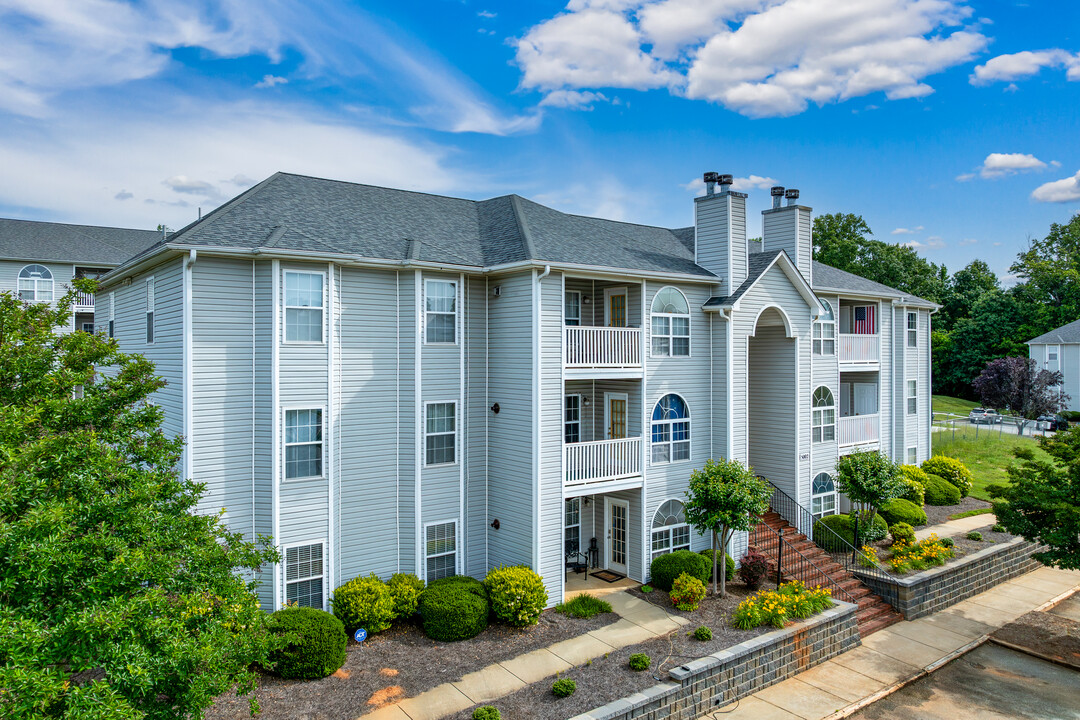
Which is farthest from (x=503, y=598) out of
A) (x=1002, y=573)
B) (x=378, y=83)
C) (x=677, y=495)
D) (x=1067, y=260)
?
(x=1067, y=260)

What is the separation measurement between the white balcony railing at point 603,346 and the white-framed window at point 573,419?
8.10ft

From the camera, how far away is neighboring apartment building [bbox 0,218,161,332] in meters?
33.5

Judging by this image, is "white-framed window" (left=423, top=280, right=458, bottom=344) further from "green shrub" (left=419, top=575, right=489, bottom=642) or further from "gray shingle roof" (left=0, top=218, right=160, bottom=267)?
"gray shingle roof" (left=0, top=218, right=160, bottom=267)

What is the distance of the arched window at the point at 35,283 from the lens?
1329 inches

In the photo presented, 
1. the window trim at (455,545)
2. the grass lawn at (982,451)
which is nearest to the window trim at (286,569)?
the window trim at (455,545)

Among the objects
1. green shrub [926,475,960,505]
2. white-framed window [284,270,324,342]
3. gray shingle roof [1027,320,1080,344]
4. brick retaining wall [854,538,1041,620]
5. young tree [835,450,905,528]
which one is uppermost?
gray shingle roof [1027,320,1080,344]

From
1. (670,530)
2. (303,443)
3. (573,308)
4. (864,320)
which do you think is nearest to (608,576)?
(670,530)

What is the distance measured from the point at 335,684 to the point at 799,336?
16.8 meters

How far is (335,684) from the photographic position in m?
12.0

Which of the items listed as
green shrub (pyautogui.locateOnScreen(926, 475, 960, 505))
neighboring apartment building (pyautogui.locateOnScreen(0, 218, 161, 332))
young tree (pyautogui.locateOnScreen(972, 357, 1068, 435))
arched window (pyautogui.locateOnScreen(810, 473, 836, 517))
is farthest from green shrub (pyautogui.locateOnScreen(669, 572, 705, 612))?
young tree (pyautogui.locateOnScreen(972, 357, 1068, 435))

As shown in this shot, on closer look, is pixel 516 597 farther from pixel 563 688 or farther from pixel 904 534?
pixel 904 534

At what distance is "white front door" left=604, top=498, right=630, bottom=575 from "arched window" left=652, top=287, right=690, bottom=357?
4595 mm

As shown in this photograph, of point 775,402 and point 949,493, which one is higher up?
point 775,402

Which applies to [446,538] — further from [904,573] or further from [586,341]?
[904,573]
